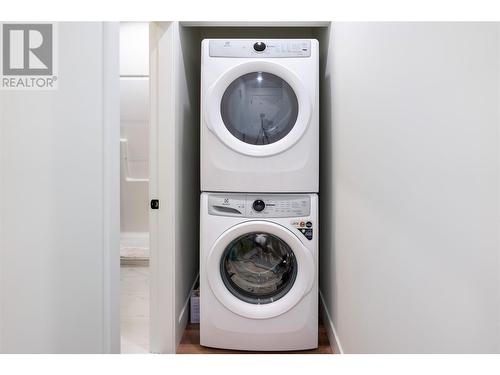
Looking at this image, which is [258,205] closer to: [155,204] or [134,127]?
[155,204]

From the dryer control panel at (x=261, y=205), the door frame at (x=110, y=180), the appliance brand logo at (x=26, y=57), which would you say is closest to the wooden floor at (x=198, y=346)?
the dryer control panel at (x=261, y=205)

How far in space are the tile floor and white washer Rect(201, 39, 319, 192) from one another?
94 cm

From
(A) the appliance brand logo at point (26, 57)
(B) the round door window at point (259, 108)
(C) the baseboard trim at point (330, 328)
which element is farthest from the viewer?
(B) the round door window at point (259, 108)

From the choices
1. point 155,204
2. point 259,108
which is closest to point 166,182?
point 155,204

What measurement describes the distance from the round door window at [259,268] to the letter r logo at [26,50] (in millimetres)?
1579

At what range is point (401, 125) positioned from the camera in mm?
1188

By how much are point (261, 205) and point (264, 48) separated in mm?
810

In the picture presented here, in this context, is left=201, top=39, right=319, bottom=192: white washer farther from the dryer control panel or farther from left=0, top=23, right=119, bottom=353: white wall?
left=0, top=23, right=119, bottom=353: white wall

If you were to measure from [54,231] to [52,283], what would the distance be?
95 millimetres

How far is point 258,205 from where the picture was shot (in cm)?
211

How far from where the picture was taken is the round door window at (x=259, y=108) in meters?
2.16

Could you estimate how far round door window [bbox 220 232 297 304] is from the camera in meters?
2.20

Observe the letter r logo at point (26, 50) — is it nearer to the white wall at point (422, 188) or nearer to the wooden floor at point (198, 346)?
the white wall at point (422, 188)
